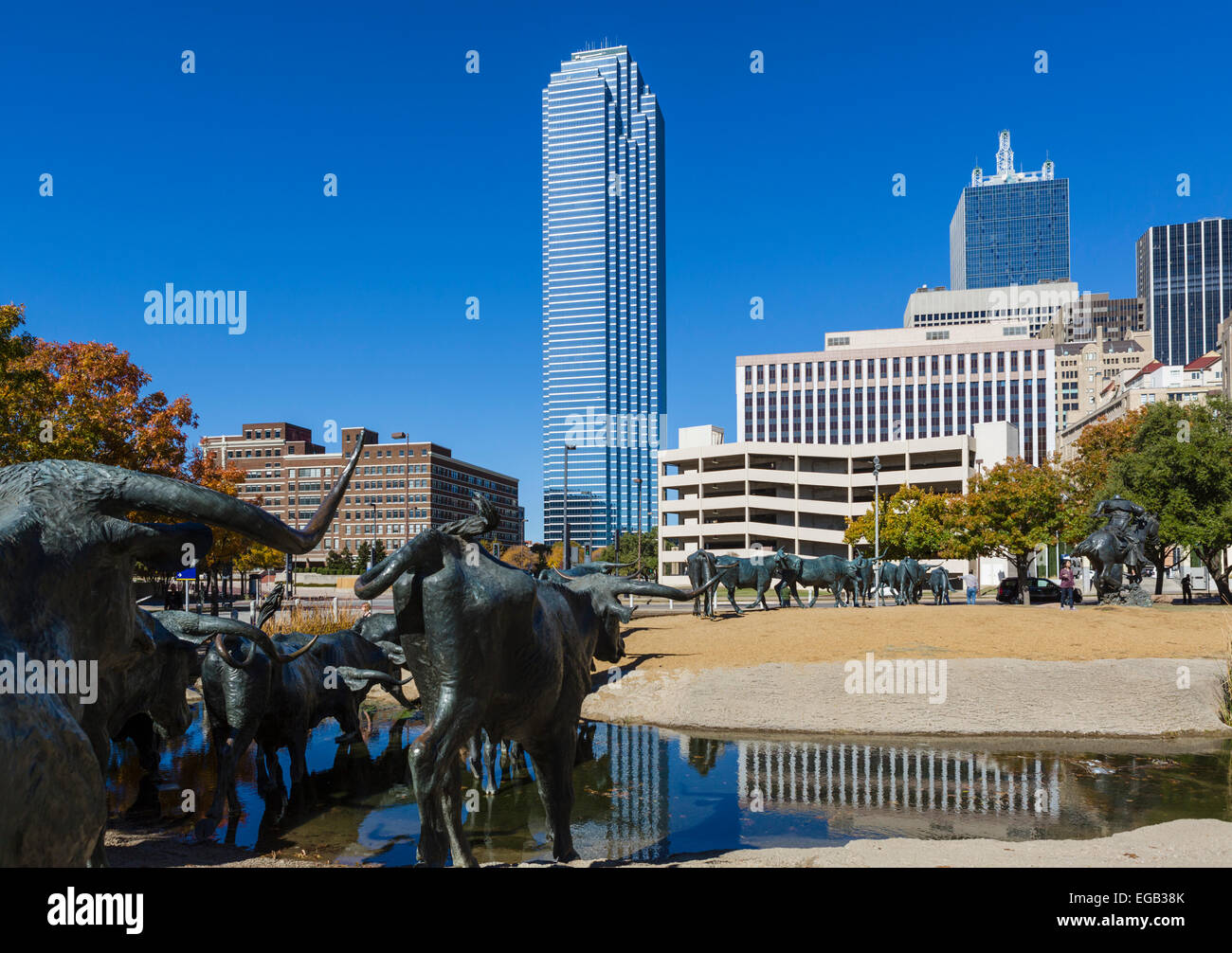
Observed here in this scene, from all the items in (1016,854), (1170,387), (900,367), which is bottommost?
(1016,854)

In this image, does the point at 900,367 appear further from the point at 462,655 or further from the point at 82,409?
the point at 462,655

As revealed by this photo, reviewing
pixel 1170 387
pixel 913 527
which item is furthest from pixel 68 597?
pixel 1170 387

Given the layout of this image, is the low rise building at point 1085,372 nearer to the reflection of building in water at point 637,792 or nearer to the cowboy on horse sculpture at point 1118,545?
the cowboy on horse sculpture at point 1118,545

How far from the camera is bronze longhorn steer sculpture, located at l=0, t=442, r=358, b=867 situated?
217 cm

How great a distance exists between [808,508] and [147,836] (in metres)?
74.9

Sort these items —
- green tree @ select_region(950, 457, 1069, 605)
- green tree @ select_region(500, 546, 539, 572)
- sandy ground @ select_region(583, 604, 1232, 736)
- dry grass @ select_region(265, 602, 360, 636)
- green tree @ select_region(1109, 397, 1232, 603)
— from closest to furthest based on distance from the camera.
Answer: green tree @ select_region(500, 546, 539, 572) → sandy ground @ select_region(583, 604, 1232, 736) → dry grass @ select_region(265, 602, 360, 636) → green tree @ select_region(1109, 397, 1232, 603) → green tree @ select_region(950, 457, 1069, 605)

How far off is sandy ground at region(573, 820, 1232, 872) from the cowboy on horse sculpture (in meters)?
22.2

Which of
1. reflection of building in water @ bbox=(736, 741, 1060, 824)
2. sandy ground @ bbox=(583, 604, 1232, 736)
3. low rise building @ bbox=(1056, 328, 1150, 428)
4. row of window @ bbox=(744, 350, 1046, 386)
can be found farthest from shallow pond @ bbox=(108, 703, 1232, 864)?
low rise building @ bbox=(1056, 328, 1150, 428)

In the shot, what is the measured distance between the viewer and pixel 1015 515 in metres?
38.3

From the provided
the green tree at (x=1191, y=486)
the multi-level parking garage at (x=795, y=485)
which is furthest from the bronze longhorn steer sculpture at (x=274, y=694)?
the multi-level parking garage at (x=795, y=485)

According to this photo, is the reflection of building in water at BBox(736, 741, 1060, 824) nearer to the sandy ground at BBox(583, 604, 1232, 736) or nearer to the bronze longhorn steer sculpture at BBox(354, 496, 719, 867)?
the sandy ground at BBox(583, 604, 1232, 736)

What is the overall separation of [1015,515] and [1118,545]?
10.2 meters
